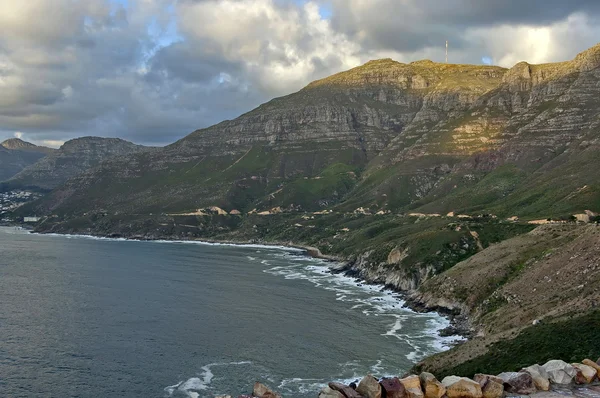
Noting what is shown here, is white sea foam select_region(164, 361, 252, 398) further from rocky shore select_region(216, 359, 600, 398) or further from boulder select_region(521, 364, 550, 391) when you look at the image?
boulder select_region(521, 364, 550, 391)

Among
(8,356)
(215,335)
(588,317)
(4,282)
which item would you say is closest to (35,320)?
(8,356)

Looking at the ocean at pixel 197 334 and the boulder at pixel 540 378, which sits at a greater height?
the boulder at pixel 540 378

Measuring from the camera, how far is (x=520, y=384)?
2119 centimetres

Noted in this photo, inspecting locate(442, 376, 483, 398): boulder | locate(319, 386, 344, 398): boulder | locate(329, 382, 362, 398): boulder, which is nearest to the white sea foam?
locate(329, 382, 362, 398): boulder

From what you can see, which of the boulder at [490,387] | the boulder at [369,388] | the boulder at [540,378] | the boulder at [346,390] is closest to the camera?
the boulder at [369,388]

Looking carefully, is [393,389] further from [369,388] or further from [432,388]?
[432,388]

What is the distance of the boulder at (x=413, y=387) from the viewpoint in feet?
65.2

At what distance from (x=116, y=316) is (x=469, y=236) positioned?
289 feet

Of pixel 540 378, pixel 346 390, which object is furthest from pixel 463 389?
pixel 346 390

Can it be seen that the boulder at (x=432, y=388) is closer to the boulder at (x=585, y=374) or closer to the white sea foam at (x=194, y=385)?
the boulder at (x=585, y=374)

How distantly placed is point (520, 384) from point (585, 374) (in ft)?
11.6

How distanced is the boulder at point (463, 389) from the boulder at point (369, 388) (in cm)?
287

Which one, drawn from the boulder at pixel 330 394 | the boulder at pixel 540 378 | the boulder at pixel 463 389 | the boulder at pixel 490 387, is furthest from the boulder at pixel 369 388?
the boulder at pixel 540 378

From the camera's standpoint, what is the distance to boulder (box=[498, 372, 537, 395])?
21.1 m
